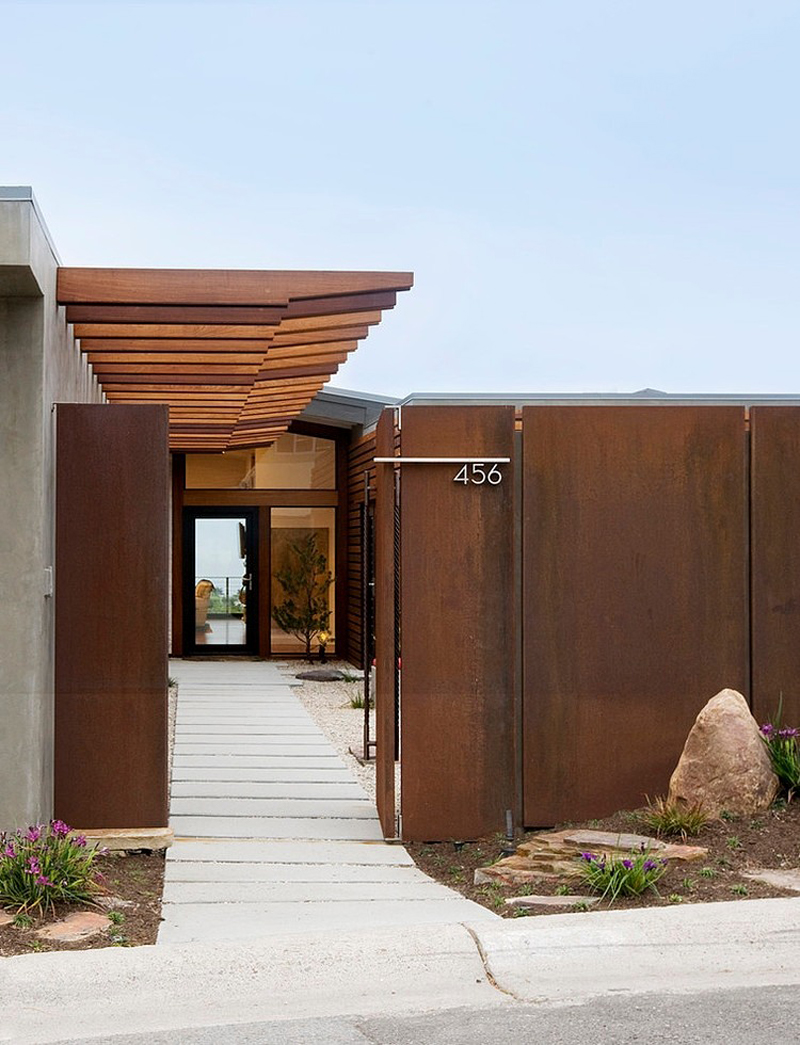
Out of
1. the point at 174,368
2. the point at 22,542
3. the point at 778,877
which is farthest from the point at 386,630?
the point at 174,368

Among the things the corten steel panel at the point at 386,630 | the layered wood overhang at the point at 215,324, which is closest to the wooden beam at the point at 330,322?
the layered wood overhang at the point at 215,324

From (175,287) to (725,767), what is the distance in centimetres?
380

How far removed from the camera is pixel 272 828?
788cm

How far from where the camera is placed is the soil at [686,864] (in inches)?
230

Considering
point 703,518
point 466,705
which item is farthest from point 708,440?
point 466,705

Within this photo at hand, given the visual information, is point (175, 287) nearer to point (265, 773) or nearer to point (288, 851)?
point (288, 851)

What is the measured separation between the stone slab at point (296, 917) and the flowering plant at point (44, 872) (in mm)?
394

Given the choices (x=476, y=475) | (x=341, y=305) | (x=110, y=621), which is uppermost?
(x=341, y=305)

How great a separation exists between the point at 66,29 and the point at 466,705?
16.3 meters

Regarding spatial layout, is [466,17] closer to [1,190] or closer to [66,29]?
[66,29]

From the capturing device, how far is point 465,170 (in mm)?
30750

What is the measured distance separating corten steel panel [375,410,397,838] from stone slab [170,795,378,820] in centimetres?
61

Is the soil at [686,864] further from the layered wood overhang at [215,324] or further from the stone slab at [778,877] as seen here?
the layered wood overhang at [215,324]

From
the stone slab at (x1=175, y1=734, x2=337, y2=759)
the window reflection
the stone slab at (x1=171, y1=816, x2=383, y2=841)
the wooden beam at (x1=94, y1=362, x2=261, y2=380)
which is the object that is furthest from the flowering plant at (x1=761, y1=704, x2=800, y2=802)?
the window reflection
